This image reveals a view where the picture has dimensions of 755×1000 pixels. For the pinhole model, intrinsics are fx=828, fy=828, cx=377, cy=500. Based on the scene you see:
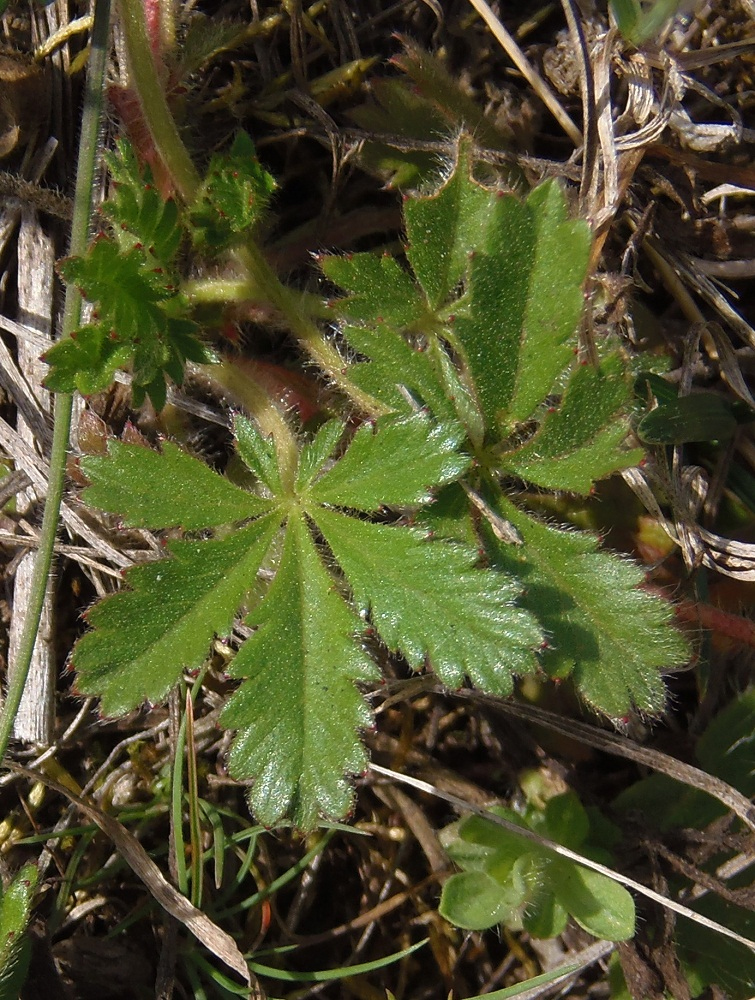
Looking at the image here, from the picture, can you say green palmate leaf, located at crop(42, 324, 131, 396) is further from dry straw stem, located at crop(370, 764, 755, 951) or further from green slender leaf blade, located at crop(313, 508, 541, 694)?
dry straw stem, located at crop(370, 764, 755, 951)

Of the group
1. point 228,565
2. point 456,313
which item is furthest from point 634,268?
point 228,565

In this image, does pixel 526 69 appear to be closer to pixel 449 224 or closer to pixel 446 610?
pixel 449 224

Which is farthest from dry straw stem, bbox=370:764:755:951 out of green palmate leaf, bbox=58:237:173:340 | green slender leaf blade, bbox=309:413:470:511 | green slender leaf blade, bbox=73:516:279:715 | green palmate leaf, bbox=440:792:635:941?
green palmate leaf, bbox=58:237:173:340

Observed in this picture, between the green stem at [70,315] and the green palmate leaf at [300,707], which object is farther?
the green stem at [70,315]

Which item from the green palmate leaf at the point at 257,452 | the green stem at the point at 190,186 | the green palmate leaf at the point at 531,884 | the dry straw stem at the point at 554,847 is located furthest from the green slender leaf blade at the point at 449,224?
the green palmate leaf at the point at 531,884

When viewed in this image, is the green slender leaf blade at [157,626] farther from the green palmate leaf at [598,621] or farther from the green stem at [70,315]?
the green palmate leaf at [598,621]

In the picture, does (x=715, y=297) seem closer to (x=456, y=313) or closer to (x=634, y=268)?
(x=634, y=268)
